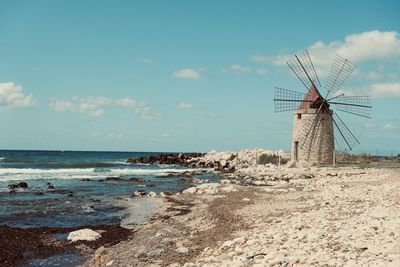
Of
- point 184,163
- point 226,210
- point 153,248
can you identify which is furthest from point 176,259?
point 184,163

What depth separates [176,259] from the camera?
9508 mm

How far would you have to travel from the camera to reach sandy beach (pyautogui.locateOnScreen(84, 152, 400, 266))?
7383 millimetres

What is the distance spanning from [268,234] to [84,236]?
5.54 meters

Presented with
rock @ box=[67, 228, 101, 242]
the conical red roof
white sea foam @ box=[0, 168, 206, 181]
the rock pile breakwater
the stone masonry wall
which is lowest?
rock @ box=[67, 228, 101, 242]

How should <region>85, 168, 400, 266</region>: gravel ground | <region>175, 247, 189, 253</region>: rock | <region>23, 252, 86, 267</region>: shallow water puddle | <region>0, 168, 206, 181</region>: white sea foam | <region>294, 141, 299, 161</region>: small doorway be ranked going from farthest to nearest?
1. <region>0, 168, 206, 181</region>: white sea foam
2. <region>294, 141, 299, 161</region>: small doorway
3. <region>23, 252, 86, 267</region>: shallow water puddle
4. <region>175, 247, 189, 253</region>: rock
5. <region>85, 168, 400, 266</region>: gravel ground

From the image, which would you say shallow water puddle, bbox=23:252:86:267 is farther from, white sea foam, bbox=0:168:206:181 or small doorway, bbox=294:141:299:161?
small doorway, bbox=294:141:299:161

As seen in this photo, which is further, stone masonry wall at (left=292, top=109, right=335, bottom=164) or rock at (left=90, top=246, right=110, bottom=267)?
stone masonry wall at (left=292, top=109, right=335, bottom=164)

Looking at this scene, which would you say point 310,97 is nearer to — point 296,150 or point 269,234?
point 296,150

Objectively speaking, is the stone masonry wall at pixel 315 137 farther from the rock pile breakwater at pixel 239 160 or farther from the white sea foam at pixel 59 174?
the white sea foam at pixel 59 174

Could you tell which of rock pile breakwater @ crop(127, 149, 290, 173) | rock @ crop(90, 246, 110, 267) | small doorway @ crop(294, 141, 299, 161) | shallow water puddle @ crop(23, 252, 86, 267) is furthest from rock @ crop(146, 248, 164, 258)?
rock pile breakwater @ crop(127, 149, 290, 173)

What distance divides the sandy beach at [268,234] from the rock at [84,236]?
1.03 meters

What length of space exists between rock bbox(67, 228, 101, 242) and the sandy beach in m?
1.03

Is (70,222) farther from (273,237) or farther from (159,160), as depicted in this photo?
(159,160)

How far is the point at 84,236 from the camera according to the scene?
1245 centimetres
